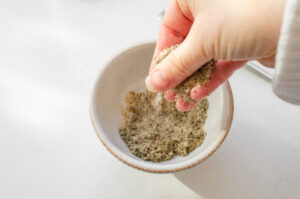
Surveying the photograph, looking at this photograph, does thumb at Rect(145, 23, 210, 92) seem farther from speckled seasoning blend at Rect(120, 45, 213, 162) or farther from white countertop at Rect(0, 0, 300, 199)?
white countertop at Rect(0, 0, 300, 199)


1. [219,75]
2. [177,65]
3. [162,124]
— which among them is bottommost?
[162,124]

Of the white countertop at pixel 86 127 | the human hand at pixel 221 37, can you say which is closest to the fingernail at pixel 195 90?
the human hand at pixel 221 37

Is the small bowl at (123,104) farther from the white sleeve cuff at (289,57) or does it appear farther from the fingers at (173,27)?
the white sleeve cuff at (289,57)

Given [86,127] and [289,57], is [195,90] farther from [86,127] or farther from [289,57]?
[86,127]

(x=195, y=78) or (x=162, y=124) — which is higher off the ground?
(x=195, y=78)

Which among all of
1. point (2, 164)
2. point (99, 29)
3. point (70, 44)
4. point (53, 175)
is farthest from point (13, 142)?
point (99, 29)

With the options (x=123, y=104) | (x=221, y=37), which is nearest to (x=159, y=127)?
(x=123, y=104)
